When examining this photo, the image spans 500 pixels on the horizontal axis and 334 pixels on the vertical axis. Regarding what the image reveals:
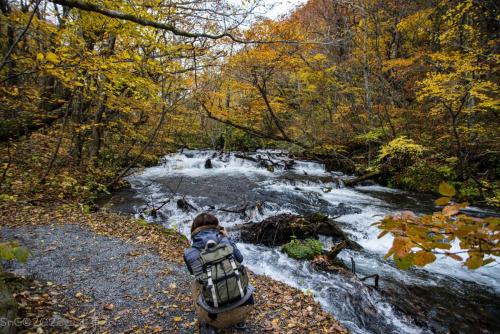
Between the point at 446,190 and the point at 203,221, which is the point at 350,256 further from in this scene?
the point at 446,190

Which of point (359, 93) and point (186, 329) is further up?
point (359, 93)

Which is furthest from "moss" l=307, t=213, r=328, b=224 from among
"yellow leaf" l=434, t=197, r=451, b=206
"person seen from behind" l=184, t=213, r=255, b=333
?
"yellow leaf" l=434, t=197, r=451, b=206

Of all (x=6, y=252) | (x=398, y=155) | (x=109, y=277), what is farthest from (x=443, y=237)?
(x=398, y=155)

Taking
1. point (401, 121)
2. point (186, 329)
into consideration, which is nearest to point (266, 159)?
point (401, 121)

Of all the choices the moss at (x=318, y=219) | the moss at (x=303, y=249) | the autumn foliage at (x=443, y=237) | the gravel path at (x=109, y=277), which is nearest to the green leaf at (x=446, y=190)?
the autumn foliage at (x=443, y=237)

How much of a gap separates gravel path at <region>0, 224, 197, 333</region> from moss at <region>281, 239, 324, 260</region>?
9.49 ft

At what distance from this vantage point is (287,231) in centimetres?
816

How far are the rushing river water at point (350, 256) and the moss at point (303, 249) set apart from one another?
23 centimetres

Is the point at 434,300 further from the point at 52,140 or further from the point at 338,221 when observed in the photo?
the point at 52,140

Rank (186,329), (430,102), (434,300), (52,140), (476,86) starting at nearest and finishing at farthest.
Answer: (186,329), (434,300), (476,86), (52,140), (430,102)

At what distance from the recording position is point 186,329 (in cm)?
394

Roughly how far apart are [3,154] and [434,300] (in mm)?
14068

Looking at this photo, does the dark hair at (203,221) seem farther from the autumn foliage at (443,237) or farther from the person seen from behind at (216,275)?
the autumn foliage at (443,237)

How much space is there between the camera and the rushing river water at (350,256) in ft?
17.0
